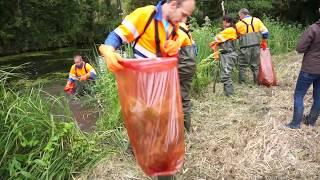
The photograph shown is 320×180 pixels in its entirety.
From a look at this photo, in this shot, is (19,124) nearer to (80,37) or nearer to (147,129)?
(147,129)

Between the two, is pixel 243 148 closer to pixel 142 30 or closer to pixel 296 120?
pixel 296 120

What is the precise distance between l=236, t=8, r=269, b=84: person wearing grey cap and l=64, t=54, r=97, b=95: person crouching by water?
11.0ft

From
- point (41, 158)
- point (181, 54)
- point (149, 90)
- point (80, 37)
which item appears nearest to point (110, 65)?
point (149, 90)

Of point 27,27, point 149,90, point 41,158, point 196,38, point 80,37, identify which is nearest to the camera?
point 149,90

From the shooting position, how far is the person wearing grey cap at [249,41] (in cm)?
771

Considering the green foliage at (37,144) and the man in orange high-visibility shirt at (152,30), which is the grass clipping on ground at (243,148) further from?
the man in orange high-visibility shirt at (152,30)

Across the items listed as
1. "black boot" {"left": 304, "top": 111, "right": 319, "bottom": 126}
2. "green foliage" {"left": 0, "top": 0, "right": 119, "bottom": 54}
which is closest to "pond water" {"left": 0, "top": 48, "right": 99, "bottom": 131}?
"green foliage" {"left": 0, "top": 0, "right": 119, "bottom": 54}

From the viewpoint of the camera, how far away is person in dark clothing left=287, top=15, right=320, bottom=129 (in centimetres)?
489

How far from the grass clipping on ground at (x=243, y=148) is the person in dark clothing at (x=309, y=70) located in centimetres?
17

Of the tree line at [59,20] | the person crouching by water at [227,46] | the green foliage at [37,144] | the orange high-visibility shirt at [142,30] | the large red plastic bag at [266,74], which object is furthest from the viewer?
the tree line at [59,20]

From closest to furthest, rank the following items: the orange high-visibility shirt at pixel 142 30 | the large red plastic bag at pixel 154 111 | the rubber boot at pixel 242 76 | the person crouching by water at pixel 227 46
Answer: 1. the large red plastic bag at pixel 154 111
2. the orange high-visibility shirt at pixel 142 30
3. the person crouching by water at pixel 227 46
4. the rubber boot at pixel 242 76

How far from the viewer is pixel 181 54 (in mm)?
4543

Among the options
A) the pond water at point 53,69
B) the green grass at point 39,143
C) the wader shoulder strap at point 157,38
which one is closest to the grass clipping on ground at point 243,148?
the green grass at point 39,143

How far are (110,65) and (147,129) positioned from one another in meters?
0.49
